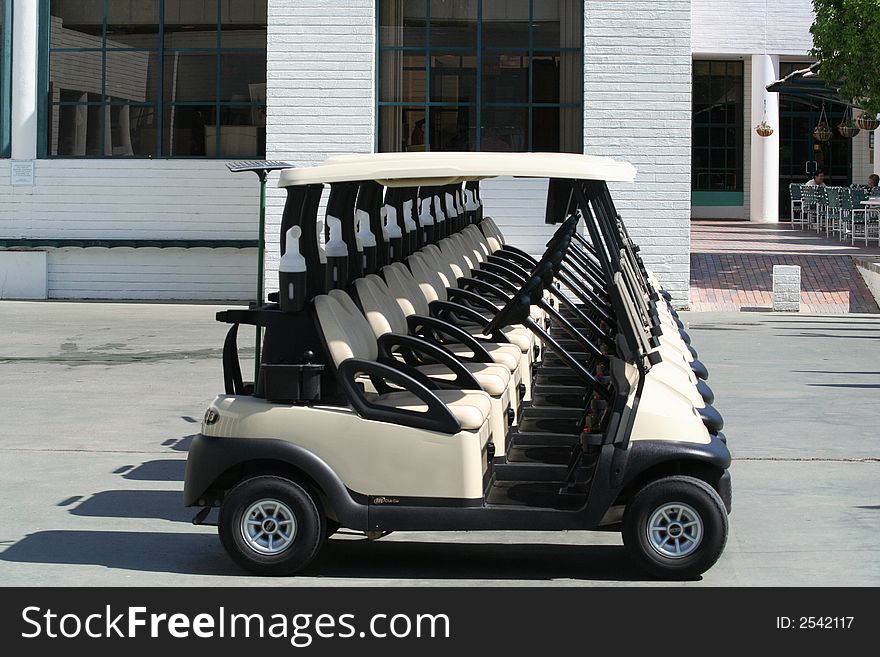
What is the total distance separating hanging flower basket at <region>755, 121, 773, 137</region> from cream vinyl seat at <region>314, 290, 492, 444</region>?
25.5m

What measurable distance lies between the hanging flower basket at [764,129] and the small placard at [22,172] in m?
16.6

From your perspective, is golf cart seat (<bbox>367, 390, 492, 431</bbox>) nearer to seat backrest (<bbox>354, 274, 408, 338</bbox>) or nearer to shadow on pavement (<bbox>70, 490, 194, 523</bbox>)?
seat backrest (<bbox>354, 274, 408, 338</bbox>)

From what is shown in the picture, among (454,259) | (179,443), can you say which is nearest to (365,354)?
(179,443)

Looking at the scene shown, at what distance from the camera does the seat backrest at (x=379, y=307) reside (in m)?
6.95

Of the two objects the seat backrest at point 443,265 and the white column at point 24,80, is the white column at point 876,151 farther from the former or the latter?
the seat backrest at point 443,265

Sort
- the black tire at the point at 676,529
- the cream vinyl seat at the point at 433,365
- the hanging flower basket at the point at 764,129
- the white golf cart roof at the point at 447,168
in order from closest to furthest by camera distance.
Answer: the black tire at the point at 676,529, the white golf cart roof at the point at 447,168, the cream vinyl seat at the point at 433,365, the hanging flower basket at the point at 764,129

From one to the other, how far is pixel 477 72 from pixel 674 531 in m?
12.9

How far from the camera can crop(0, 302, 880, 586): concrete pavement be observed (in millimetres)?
6059

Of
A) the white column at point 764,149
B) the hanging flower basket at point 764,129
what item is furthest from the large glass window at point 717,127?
the hanging flower basket at point 764,129

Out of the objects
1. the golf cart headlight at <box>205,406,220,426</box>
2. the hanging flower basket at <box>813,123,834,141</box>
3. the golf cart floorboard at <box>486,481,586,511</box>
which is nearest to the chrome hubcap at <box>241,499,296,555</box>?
the golf cart headlight at <box>205,406,220,426</box>

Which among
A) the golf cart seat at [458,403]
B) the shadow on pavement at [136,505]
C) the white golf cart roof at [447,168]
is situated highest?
the white golf cart roof at [447,168]

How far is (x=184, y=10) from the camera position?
19.3 meters

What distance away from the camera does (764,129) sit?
101ft
